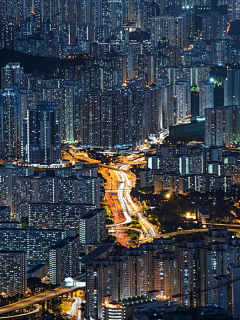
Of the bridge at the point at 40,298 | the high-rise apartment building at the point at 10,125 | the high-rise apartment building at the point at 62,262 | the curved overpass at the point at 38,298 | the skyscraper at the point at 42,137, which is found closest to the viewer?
the bridge at the point at 40,298

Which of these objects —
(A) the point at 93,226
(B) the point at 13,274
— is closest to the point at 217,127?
(A) the point at 93,226

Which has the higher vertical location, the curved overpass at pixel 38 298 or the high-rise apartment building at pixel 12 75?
the high-rise apartment building at pixel 12 75

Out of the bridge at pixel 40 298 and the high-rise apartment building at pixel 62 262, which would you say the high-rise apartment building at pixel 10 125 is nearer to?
the high-rise apartment building at pixel 62 262

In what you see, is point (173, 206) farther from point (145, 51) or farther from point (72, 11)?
point (72, 11)

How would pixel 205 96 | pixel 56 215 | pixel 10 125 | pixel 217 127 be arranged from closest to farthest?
pixel 56 215 → pixel 10 125 → pixel 217 127 → pixel 205 96

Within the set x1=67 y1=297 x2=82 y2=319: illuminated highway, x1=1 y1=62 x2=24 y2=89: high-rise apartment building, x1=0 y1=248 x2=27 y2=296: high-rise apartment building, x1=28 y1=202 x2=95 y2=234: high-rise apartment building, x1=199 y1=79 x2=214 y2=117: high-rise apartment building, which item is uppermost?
x1=1 y1=62 x2=24 y2=89: high-rise apartment building

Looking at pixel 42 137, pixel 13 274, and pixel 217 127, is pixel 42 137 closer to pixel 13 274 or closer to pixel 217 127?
pixel 217 127

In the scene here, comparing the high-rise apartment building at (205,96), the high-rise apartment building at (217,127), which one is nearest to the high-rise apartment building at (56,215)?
the high-rise apartment building at (217,127)

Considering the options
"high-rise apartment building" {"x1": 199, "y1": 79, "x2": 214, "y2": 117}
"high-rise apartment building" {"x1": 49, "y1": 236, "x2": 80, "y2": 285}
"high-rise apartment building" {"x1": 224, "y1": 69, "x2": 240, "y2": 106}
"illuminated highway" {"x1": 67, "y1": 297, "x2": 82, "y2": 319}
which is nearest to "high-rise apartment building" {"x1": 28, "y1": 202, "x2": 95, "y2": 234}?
"high-rise apartment building" {"x1": 49, "y1": 236, "x2": 80, "y2": 285}

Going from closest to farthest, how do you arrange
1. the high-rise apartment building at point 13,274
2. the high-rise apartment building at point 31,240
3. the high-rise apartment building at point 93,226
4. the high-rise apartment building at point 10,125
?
the high-rise apartment building at point 13,274
the high-rise apartment building at point 31,240
the high-rise apartment building at point 93,226
the high-rise apartment building at point 10,125

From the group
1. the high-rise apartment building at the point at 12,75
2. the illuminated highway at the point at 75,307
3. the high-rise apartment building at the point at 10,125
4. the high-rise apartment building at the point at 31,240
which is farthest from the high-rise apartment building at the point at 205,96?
the illuminated highway at the point at 75,307

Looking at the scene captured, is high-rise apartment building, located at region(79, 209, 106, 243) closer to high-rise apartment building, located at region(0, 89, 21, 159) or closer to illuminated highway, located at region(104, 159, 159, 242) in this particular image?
illuminated highway, located at region(104, 159, 159, 242)

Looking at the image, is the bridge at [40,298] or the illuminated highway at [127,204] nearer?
the bridge at [40,298]

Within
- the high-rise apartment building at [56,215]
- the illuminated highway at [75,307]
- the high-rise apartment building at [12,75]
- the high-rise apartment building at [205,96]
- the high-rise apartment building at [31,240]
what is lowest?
the illuminated highway at [75,307]
